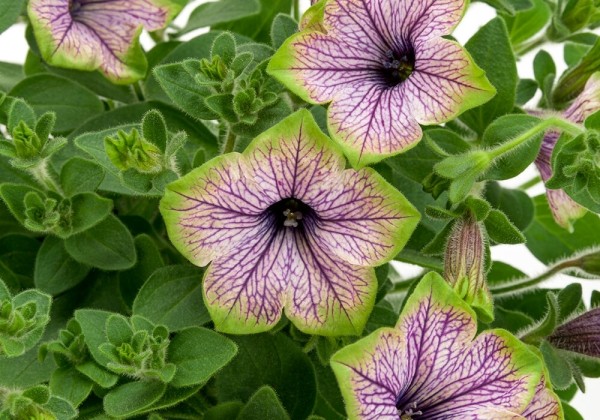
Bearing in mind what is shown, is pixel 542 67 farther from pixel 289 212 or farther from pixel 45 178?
pixel 45 178

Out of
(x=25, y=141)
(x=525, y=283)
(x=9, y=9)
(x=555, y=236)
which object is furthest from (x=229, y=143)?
(x=555, y=236)

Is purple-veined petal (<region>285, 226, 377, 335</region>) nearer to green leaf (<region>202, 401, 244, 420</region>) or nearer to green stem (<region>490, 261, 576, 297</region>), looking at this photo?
green leaf (<region>202, 401, 244, 420</region>)

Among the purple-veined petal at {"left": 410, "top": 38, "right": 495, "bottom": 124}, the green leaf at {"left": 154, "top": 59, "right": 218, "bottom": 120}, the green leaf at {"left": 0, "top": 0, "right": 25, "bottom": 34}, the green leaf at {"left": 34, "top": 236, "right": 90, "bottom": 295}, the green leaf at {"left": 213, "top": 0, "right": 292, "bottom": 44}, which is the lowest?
the green leaf at {"left": 34, "top": 236, "right": 90, "bottom": 295}

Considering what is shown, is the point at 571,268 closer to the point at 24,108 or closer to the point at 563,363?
the point at 563,363

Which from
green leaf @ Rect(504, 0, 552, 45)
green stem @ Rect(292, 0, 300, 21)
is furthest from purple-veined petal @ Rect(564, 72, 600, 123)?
green stem @ Rect(292, 0, 300, 21)

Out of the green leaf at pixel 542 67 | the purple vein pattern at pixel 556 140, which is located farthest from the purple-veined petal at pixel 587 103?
the green leaf at pixel 542 67

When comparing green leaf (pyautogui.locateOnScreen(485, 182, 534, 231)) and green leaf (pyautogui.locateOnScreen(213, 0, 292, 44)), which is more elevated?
green leaf (pyautogui.locateOnScreen(213, 0, 292, 44))
